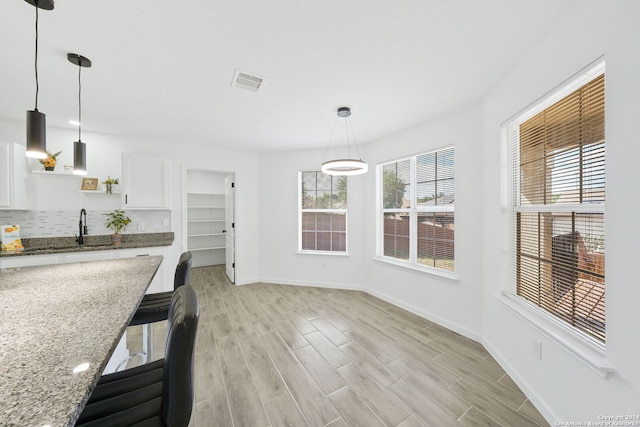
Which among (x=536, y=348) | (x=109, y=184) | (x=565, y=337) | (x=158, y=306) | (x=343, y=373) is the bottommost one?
(x=343, y=373)

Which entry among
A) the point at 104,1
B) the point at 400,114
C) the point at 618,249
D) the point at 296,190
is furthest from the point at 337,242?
the point at 104,1

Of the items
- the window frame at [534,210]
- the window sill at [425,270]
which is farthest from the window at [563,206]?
the window sill at [425,270]

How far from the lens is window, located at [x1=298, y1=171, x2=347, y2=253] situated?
4.27 metres

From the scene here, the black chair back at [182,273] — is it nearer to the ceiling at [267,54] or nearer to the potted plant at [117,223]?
the ceiling at [267,54]

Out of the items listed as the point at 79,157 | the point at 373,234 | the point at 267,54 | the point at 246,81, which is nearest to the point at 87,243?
the point at 79,157

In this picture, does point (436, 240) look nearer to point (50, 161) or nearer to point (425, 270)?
point (425, 270)

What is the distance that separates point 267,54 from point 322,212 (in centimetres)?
288

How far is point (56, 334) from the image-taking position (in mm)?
846

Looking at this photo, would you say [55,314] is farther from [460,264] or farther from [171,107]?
[460,264]

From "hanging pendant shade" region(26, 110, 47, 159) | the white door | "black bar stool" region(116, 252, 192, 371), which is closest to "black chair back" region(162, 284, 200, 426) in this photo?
"black bar stool" region(116, 252, 192, 371)

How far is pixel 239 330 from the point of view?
Answer: 8.98 feet

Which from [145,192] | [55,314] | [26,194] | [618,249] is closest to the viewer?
[55,314]

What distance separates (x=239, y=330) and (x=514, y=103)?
3448 mm

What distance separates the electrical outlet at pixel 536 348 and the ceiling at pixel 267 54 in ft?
6.87
